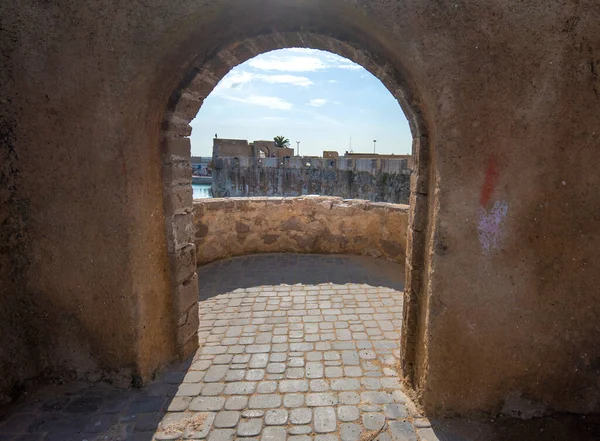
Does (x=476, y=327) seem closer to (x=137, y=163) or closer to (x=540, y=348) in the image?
(x=540, y=348)

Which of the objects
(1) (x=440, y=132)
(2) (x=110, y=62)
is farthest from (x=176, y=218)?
(1) (x=440, y=132)

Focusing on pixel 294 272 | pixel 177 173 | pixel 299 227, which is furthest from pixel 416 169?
pixel 299 227

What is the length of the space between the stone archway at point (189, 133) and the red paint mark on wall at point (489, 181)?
0.43 meters

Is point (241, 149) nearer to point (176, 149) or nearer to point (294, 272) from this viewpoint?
point (294, 272)

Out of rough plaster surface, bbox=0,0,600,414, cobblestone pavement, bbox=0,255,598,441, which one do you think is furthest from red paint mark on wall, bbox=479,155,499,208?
cobblestone pavement, bbox=0,255,598,441

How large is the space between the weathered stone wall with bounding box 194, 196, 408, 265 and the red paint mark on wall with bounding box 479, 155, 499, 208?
336 cm

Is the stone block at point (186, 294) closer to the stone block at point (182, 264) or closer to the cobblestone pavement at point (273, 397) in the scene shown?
the stone block at point (182, 264)

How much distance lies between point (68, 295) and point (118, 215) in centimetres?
78

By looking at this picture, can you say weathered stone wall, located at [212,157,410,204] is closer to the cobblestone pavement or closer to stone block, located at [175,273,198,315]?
the cobblestone pavement

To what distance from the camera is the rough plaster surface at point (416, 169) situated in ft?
6.26

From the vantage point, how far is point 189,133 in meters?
2.90

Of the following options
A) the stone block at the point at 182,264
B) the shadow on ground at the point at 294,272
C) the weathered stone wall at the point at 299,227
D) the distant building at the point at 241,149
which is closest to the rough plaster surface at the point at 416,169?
the stone block at the point at 182,264

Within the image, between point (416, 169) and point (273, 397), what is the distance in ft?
6.63

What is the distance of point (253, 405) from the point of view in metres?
2.35
